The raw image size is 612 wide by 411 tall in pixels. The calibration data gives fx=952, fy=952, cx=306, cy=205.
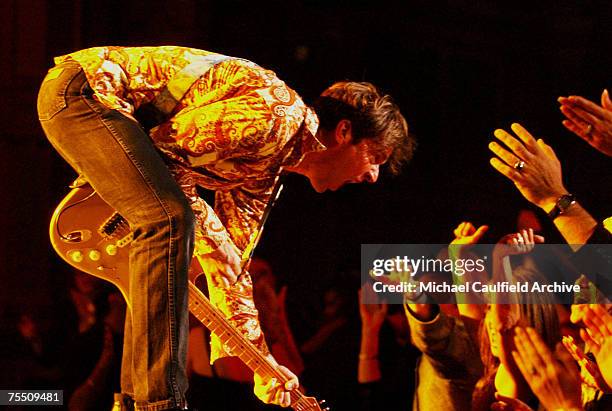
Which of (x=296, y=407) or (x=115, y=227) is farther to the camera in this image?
(x=296, y=407)

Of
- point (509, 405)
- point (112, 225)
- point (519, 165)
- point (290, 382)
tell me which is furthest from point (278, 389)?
point (519, 165)

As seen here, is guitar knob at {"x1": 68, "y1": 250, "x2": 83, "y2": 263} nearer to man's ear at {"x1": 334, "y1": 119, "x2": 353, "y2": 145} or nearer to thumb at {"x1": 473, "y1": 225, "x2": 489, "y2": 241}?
man's ear at {"x1": 334, "y1": 119, "x2": 353, "y2": 145}

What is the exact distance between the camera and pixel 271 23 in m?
3.62

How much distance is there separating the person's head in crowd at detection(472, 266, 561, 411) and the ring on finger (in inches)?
15.8

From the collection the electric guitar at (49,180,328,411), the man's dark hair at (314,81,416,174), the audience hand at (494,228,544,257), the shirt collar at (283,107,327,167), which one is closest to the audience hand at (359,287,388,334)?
the audience hand at (494,228,544,257)

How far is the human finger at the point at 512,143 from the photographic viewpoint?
367 centimetres

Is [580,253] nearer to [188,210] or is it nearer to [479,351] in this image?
[479,351]

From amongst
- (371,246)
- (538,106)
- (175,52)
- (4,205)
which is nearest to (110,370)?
(4,205)

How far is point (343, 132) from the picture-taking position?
2.41 metres

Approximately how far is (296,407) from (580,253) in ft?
5.43

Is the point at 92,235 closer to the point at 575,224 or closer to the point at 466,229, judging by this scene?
the point at 466,229

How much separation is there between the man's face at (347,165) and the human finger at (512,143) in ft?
4.25

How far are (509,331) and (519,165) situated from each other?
65 centimetres

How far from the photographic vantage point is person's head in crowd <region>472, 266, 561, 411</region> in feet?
11.4
